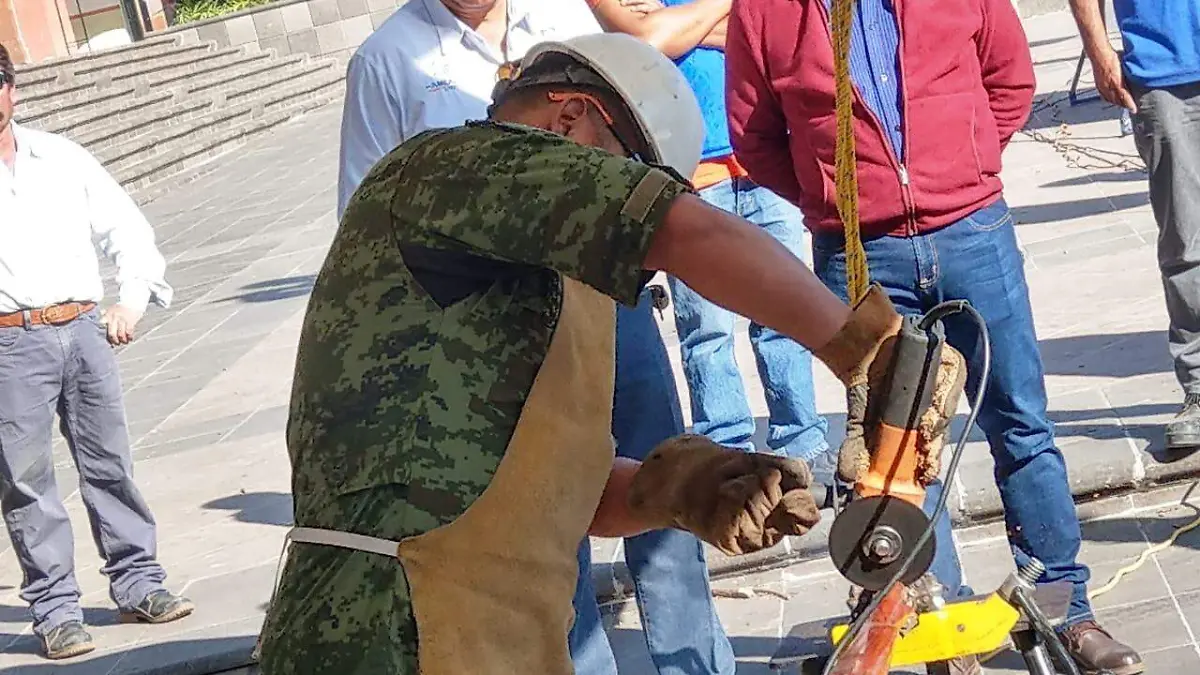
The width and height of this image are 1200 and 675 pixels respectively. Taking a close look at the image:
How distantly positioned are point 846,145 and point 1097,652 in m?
2.00

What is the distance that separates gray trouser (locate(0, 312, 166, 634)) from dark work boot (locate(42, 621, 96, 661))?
0.03 metres

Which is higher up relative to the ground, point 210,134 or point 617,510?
point 617,510

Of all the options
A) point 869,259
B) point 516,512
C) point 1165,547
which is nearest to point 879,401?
point 516,512

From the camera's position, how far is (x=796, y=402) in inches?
201

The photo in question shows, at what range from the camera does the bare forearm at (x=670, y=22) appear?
A: 4.46 m

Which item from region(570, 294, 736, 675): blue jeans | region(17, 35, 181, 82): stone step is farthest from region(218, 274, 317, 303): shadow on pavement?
region(17, 35, 181, 82): stone step

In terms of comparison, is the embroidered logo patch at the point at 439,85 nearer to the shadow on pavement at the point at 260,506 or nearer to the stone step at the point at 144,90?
the shadow on pavement at the point at 260,506

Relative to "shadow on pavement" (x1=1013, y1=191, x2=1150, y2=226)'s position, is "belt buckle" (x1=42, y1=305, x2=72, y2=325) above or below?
above

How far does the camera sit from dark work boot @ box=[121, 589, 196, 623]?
5.50 meters

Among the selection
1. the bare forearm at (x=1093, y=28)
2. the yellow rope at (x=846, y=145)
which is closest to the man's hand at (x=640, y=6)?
the bare forearm at (x=1093, y=28)

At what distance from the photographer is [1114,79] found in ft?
16.3

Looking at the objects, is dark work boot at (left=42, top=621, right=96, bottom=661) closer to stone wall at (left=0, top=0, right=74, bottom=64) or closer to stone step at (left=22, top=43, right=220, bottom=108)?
stone step at (left=22, top=43, right=220, bottom=108)

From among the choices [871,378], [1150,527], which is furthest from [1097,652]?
[871,378]

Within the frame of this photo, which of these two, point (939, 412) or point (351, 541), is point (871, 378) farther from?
point (351, 541)
